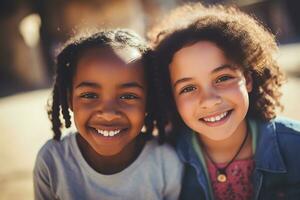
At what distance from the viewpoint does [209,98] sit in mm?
2191

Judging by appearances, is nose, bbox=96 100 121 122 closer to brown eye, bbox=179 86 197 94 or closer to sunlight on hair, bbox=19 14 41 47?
brown eye, bbox=179 86 197 94

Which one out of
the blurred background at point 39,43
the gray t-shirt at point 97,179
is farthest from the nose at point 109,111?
the blurred background at point 39,43

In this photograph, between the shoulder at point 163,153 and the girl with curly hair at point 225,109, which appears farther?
the shoulder at point 163,153

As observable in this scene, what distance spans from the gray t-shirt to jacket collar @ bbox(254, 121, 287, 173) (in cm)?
45

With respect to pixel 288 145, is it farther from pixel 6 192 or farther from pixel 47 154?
pixel 6 192

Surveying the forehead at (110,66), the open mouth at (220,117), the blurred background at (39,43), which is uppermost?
the blurred background at (39,43)

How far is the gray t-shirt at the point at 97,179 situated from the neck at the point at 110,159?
6 cm

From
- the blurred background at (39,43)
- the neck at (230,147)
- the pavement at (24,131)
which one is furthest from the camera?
the blurred background at (39,43)

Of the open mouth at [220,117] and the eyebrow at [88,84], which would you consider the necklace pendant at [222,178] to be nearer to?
the open mouth at [220,117]

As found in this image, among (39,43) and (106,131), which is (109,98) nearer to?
(106,131)

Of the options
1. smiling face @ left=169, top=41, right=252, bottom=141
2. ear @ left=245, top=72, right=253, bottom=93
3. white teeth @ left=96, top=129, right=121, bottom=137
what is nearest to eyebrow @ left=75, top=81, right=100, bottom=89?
white teeth @ left=96, top=129, right=121, bottom=137

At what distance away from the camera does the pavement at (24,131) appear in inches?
152

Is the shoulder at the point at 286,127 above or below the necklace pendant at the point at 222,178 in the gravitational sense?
above

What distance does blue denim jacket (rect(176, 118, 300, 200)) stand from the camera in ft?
7.50
